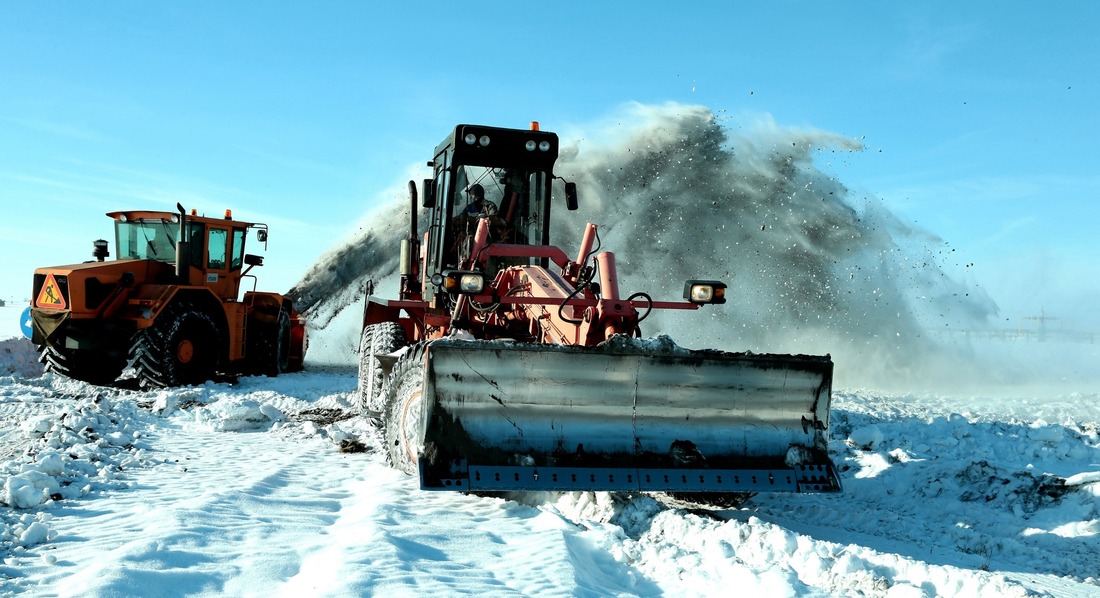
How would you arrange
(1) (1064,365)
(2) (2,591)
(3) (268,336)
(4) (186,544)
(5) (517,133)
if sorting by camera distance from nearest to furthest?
(2) (2,591) < (4) (186,544) < (5) (517,133) < (3) (268,336) < (1) (1064,365)

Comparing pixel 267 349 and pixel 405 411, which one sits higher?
pixel 267 349

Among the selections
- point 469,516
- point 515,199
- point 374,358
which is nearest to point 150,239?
point 374,358

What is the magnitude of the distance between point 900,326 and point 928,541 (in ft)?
39.3

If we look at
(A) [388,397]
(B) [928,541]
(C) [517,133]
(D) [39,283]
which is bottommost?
(B) [928,541]

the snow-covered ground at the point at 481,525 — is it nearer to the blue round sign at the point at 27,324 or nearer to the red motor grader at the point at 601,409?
the red motor grader at the point at 601,409

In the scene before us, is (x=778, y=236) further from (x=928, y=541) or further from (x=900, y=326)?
(x=928, y=541)

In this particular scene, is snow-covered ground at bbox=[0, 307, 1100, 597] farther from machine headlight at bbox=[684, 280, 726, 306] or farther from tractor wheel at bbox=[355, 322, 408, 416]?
machine headlight at bbox=[684, 280, 726, 306]

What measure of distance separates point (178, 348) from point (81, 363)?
154 cm

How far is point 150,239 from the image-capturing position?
533 inches

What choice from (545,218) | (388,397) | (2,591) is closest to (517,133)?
(545,218)

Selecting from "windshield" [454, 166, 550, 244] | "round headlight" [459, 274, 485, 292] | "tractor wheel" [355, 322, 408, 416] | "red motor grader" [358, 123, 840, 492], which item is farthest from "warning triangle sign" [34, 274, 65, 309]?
"round headlight" [459, 274, 485, 292]

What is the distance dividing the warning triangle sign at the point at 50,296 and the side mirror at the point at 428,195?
6804 mm

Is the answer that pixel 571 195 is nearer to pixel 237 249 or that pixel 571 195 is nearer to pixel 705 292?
pixel 705 292

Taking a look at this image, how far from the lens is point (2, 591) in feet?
11.8
